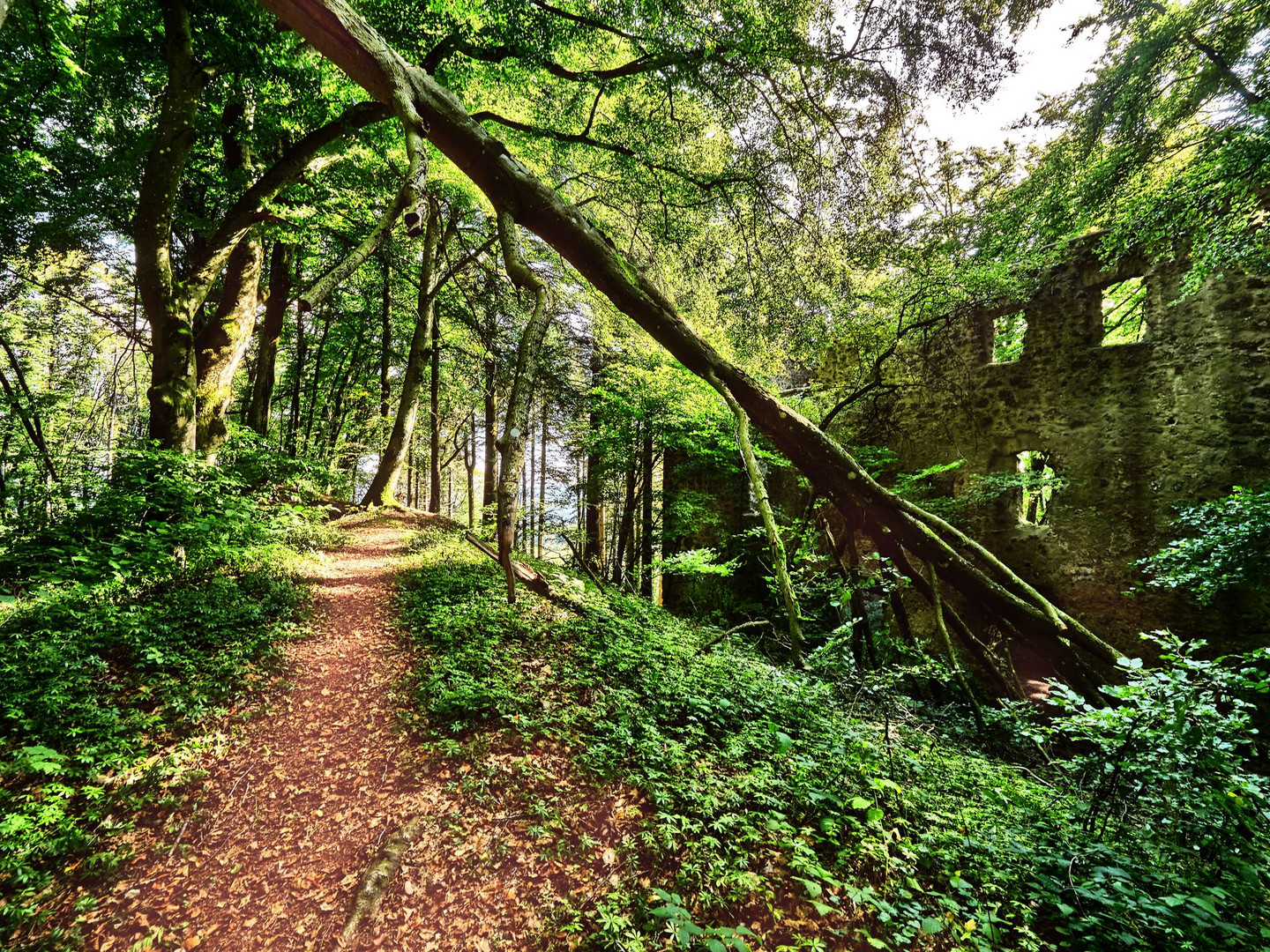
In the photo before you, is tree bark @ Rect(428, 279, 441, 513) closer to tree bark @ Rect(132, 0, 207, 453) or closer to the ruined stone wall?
tree bark @ Rect(132, 0, 207, 453)

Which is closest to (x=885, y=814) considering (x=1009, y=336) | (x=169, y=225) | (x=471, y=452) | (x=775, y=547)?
(x=775, y=547)

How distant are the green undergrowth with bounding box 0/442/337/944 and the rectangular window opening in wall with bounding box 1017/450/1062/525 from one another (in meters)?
12.1

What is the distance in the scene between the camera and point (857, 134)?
466 centimetres

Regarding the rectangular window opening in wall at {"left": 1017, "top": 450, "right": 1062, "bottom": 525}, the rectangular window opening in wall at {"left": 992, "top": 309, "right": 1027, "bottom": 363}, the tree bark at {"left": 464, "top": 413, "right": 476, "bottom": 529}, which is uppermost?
the rectangular window opening in wall at {"left": 992, "top": 309, "right": 1027, "bottom": 363}

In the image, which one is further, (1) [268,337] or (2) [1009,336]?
(2) [1009,336]

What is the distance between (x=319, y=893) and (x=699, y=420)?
7999 millimetres

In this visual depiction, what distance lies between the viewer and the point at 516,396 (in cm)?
291

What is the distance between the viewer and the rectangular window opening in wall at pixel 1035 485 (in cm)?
881

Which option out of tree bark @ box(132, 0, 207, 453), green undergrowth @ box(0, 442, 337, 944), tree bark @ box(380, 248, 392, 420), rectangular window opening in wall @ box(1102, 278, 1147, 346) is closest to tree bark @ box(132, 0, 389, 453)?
tree bark @ box(132, 0, 207, 453)

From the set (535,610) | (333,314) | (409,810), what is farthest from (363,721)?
(333,314)

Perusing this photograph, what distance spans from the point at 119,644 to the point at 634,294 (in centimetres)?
507

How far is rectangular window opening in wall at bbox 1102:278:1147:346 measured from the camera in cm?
915

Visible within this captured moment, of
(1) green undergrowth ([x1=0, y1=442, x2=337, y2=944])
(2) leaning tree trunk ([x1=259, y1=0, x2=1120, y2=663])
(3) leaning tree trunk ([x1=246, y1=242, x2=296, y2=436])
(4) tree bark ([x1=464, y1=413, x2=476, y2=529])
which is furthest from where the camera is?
(4) tree bark ([x1=464, y1=413, x2=476, y2=529])

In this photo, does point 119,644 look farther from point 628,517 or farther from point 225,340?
point 628,517
